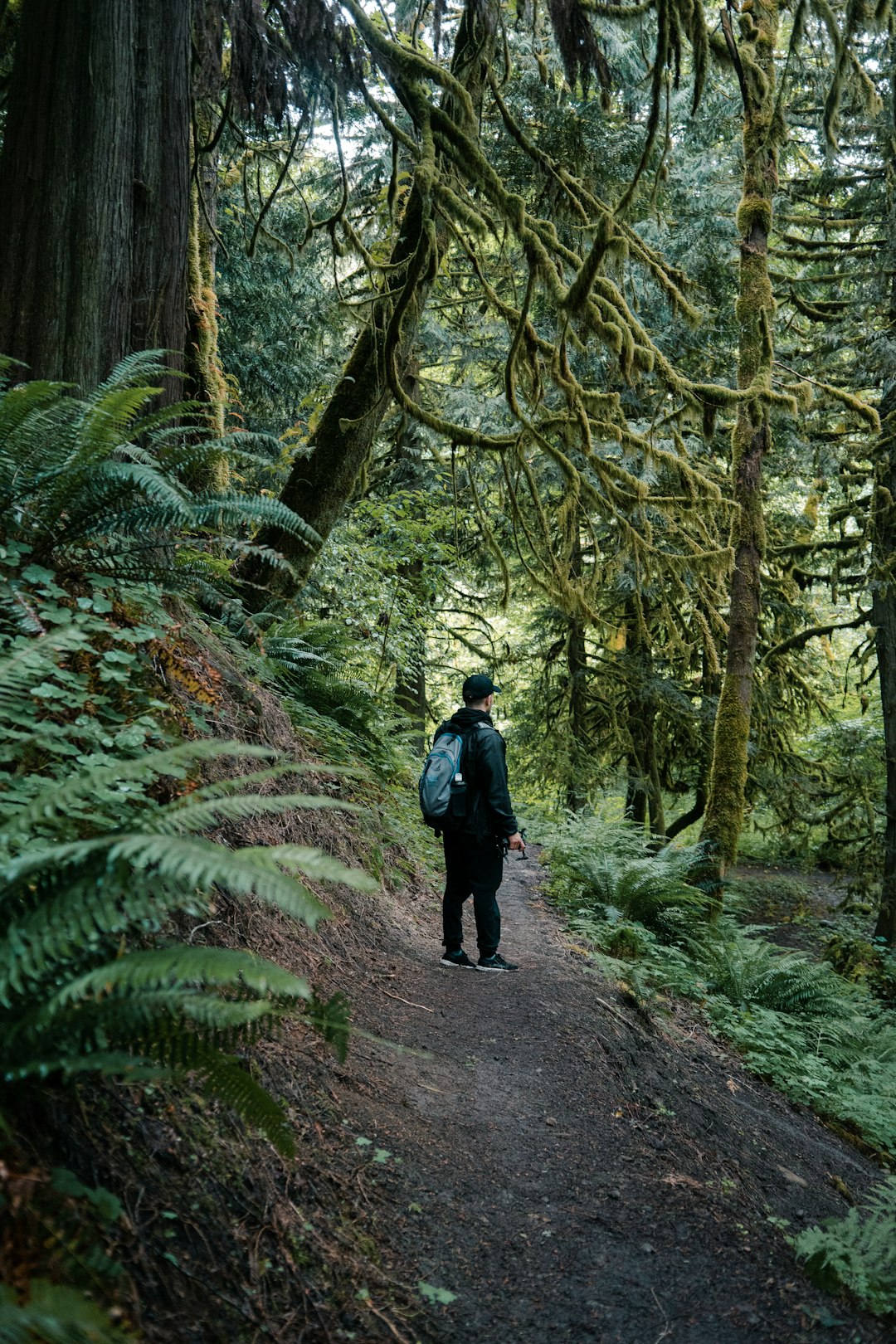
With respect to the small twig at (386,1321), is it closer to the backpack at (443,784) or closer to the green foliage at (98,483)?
the green foliage at (98,483)

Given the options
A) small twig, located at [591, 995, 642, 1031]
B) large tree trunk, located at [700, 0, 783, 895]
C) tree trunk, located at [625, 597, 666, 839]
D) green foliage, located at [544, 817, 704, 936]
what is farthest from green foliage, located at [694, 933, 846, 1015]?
tree trunk, located at [625, 597, 666, 839]

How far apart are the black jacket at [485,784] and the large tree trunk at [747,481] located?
4154mm

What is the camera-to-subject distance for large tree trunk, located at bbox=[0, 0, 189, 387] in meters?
4.09

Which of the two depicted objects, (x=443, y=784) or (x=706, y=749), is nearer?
(x=443, y=784)

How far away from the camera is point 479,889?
581cm

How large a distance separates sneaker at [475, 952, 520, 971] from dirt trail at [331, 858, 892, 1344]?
12 centimetres

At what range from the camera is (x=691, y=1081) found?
15.5ft

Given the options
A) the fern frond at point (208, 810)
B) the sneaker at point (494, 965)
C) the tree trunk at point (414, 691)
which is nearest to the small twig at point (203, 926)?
the fern frond at point (208, 810)

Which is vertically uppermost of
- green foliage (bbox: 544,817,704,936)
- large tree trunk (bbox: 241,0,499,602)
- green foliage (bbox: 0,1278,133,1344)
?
large tree trunk (bbox: 241,0,499,602)

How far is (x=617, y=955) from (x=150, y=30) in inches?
276

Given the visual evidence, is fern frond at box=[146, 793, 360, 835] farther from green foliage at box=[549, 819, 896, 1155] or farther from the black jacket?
green foliage at box=[549, 819, 896, 1155]

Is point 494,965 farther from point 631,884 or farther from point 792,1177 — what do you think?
point 631,884

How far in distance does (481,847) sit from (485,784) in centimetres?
44

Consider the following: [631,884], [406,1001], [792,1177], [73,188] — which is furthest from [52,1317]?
[631,884]
